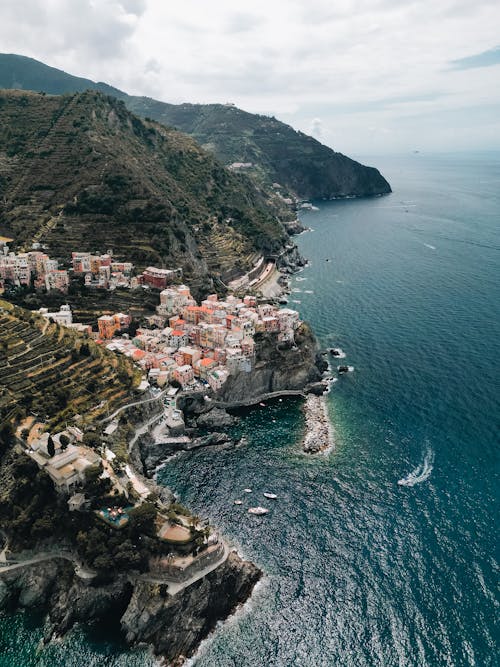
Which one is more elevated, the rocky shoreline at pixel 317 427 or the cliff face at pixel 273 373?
the cliff face at pixel 273 373

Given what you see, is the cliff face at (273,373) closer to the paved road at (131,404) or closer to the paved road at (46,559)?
the paved road at (131,404)

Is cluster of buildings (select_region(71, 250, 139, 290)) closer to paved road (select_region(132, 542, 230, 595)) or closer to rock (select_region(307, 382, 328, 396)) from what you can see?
rock (select_region(307, 382, 328, 396))

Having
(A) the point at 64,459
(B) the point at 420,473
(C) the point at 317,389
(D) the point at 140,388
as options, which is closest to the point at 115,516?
(A) the point at 64,459

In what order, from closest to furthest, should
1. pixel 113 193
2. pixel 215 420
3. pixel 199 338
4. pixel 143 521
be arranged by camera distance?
pixel 143 521 < pixel 215 420 < pixel 199 338 < pixel 113 193

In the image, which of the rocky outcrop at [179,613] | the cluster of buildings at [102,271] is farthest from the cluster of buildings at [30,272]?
the rocky outcrop at [179,613]

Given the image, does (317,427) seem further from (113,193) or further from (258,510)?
(113,193)
